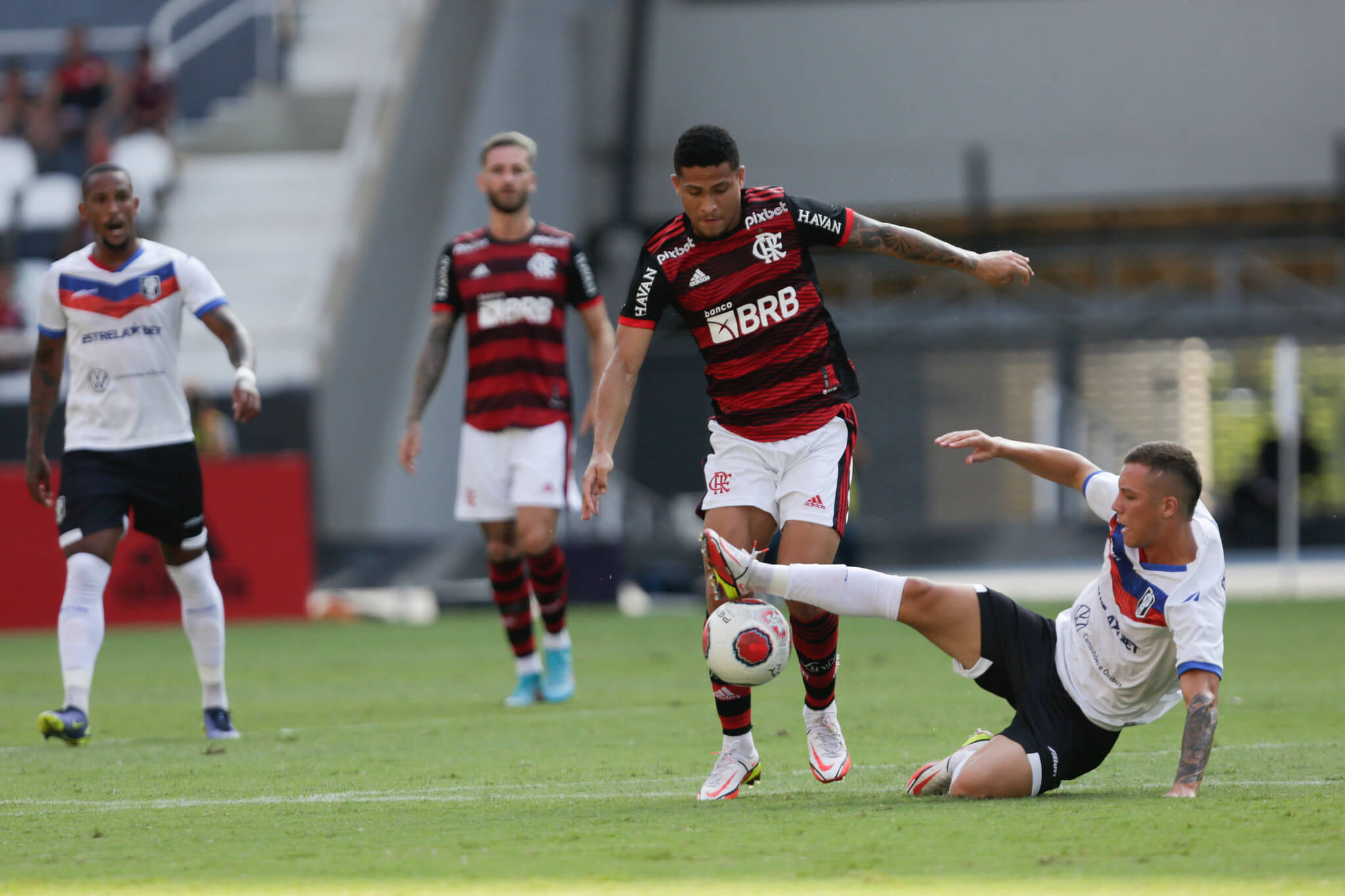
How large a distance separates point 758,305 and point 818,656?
1.14m

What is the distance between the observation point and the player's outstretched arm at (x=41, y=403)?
6996mm

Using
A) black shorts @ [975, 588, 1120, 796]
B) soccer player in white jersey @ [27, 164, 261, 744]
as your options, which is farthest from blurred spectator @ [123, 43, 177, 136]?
black shorts @ [975, 588, 1120, 796]

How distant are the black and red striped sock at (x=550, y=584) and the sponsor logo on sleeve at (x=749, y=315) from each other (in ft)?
10.2

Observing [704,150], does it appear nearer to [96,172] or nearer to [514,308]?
[96,172]

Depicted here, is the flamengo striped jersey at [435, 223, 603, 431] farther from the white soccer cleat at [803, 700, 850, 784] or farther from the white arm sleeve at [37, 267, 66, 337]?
the white soccer cleat at [803, 700, 850, 784]

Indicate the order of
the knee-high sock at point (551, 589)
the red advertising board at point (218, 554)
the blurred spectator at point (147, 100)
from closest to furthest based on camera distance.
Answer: the knee-high sock at point (551, 589) < the red advertising board at point (218, 554) < the blurred spectator at point (147, 100)

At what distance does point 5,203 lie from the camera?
19859mm

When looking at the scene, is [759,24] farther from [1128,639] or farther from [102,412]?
[1128,639]

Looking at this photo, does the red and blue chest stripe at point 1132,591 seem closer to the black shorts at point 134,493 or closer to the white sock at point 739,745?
the white sock at point 739,745

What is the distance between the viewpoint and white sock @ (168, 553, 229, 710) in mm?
7121

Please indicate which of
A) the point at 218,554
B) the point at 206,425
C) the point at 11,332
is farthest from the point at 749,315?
the point at 11,332

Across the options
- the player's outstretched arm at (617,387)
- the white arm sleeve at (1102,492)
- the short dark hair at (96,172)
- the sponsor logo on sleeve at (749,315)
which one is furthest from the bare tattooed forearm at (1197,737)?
the short dark hair at (96,172)

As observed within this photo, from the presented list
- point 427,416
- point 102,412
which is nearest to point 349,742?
point 102,412

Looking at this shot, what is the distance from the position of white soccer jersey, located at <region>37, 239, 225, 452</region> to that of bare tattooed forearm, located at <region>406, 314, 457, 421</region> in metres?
1.38
